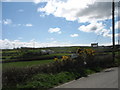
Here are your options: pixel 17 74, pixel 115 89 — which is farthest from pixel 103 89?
pixel 17 74

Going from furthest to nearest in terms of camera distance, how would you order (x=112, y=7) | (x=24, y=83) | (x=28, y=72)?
(x=112, y=7), (x=28, y=72), (x=24, y=83)

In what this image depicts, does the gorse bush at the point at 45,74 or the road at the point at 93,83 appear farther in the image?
the road at the point at 93,83

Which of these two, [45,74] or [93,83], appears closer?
[93,83]

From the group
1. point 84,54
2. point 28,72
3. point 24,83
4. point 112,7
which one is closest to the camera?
point 24,83

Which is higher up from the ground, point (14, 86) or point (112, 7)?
point (112, 7)

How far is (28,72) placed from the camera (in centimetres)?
1048

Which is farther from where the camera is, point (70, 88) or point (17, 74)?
point (17, 74)

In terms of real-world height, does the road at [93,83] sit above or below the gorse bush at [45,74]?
below

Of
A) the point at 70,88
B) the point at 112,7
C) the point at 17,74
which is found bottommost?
the point at 70,88

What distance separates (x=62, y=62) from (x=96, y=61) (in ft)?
20.1

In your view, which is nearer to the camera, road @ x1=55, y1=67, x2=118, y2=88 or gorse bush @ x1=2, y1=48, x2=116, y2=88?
gorse bush @ x1=2, y1=48, x2=116, y2=88

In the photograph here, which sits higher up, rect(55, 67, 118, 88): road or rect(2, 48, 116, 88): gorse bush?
rect(2, 48, 116, 88): gorse bush

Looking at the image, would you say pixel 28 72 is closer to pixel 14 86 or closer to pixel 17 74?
pixel 17 74

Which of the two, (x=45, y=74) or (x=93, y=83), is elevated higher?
(x=45, y=74)
